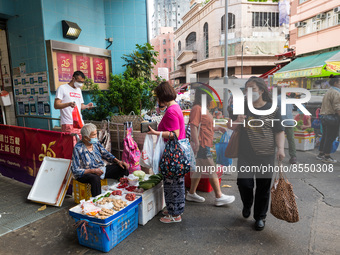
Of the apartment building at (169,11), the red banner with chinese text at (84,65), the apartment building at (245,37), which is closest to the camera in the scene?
the red banner with chinese text at (84,65)

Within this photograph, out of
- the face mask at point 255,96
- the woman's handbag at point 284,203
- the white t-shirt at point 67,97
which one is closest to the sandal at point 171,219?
the woman's handbag at point 284,203

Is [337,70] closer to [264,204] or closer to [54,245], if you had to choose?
[264,204]

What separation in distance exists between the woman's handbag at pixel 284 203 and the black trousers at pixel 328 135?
119 inches

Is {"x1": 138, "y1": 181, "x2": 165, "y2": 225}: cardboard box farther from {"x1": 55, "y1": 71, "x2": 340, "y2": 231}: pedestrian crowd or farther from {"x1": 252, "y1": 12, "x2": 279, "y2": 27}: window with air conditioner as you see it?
{"x1": 252, "y1": 12, "x2": 279, "y2": 27}: window with air conditioner

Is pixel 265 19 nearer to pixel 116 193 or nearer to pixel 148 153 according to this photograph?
pixel 148 153

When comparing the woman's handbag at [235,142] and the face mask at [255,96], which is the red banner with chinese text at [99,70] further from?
the face mask at [255,96]

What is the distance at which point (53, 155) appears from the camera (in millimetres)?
4121

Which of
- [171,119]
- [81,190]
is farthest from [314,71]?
[81,190]

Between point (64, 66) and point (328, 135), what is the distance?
247 inches

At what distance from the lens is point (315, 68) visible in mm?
14055

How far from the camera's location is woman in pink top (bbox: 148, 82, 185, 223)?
9.85 feet

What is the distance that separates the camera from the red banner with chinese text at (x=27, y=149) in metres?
4.02

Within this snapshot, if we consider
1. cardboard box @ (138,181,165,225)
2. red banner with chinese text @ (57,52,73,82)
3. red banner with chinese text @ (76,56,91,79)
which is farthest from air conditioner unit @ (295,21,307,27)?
cardboard box @ (138,181,165,225)

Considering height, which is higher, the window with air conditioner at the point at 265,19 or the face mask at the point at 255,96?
the window with air conditioner at the point at 265,19
